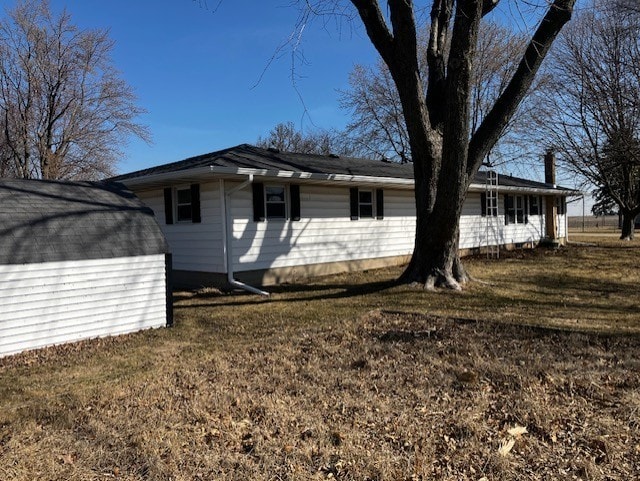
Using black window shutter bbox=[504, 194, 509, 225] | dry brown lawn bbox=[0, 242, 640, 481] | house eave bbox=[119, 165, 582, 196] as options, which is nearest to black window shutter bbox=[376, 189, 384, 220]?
house eave bbox=[119, 165, 582, 196]

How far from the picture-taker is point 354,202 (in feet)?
48.9

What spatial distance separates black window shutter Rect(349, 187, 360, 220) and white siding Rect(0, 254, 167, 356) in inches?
300

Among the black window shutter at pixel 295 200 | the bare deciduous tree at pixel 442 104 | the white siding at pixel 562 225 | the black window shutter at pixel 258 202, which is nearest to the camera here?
the bare deciduous tree at pixel 442 104

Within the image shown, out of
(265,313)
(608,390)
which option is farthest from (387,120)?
(608,390)

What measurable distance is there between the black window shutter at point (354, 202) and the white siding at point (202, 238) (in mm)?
4465

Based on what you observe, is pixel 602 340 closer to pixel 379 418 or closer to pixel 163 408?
pixel 379 418

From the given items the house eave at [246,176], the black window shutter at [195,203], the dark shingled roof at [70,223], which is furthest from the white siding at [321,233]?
the dark shingled roof at [70,223]

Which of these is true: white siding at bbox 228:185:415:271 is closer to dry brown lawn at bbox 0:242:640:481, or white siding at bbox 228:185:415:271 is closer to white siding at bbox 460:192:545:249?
white siding at bbox 460:192:545:249

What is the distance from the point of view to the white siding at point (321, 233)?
1213cm

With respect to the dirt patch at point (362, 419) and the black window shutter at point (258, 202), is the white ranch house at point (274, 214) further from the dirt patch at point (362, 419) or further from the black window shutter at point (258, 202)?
the dirt patch at point (362, 419)

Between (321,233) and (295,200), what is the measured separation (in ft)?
4.44

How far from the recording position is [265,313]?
29.9ft

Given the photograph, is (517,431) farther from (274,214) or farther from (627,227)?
(627,227)

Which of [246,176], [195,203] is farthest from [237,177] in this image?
[195,203]
